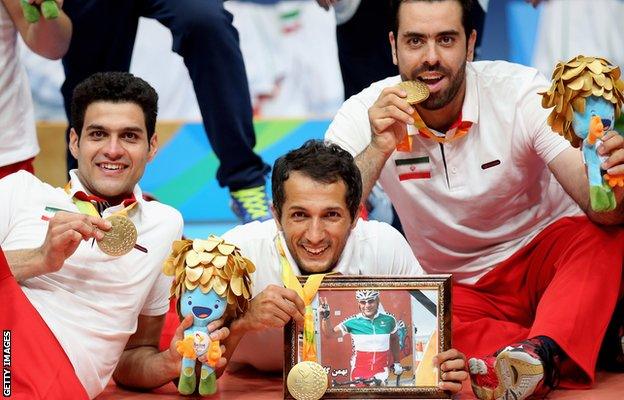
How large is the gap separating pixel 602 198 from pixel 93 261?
1.52 m

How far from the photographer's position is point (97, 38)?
4.82 m

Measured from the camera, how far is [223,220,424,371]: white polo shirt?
3.66m

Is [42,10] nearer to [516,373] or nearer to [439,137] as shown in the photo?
[439,137]

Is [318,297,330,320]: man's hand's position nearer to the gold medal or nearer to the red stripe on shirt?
the gold medal

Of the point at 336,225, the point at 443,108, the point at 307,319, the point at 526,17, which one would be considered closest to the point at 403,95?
the point at 443,108

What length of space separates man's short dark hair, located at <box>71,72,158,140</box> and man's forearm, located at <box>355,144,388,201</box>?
70 centimetres

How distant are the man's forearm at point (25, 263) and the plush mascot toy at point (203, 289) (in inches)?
14.0

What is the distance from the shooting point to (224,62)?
4.64 m

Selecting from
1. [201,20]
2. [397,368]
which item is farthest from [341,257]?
[201,20]

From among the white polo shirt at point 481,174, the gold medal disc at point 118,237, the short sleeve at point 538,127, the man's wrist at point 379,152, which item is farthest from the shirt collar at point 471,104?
the gold medal disc at point 118,237

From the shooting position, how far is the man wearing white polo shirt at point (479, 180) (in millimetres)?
3881

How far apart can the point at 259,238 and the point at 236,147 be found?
99cm

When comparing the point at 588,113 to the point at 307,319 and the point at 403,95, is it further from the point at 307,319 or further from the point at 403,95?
the point at 307,319

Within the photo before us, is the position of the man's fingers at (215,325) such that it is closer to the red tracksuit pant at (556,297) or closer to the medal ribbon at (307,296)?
the medal ribbon at (307,296)
